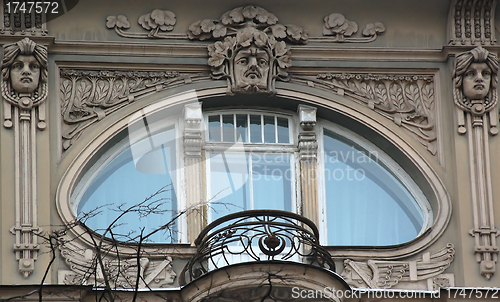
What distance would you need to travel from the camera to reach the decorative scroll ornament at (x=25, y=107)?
17.0 m

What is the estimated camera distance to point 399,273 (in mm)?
17141

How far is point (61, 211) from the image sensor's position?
17062 millimetres

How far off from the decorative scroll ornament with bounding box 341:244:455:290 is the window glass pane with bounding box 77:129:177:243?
2424mm

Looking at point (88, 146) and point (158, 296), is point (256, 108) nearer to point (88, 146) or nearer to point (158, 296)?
point (88, 146)

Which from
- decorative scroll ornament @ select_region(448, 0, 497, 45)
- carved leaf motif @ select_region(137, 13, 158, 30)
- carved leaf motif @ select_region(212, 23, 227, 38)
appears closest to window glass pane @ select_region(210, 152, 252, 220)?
carved leaf motif @ select_region(212, 23, 227, 38)

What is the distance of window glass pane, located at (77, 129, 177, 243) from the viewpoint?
17.5 meters

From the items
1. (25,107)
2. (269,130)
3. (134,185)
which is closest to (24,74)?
(25,107)

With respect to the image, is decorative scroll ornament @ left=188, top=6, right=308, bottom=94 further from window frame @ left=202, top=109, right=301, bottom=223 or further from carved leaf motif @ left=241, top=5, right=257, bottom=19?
window frame @ left=202, top=109, right=301, bottom=223

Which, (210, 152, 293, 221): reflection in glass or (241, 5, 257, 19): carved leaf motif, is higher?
(241, 5, 257, 19): carved leaf motif

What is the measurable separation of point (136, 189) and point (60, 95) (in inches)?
65.7

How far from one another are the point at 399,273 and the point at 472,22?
156 inches

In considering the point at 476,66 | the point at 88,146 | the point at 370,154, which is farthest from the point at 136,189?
the point at 476,66

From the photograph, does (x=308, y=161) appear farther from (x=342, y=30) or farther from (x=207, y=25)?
(x=207, y=25)

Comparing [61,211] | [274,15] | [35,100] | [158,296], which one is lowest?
[158,296]
